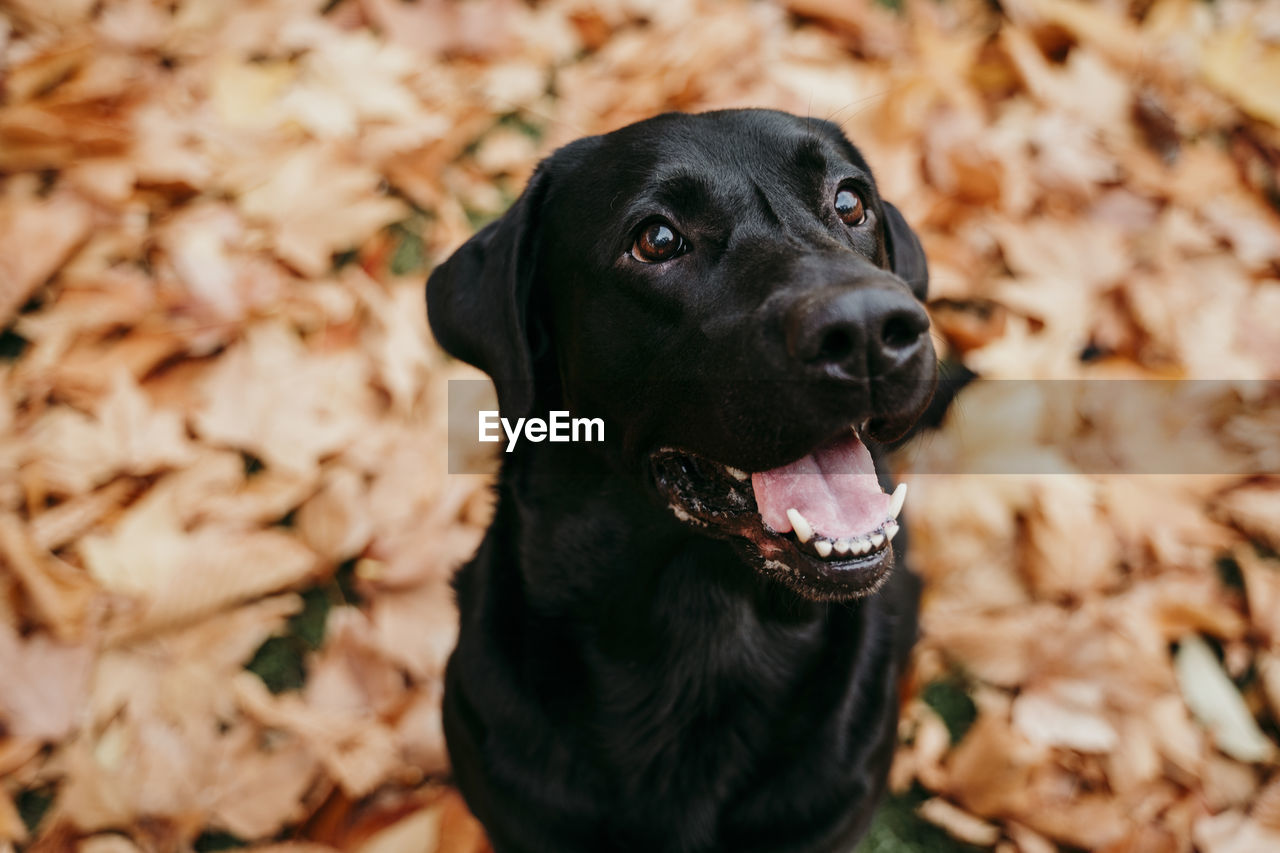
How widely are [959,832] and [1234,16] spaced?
3.33 m

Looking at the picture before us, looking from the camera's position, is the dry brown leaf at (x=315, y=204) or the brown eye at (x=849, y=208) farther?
the dry brown leaf at (x=315, y=204)

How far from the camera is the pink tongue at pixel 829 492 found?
154 centimetres

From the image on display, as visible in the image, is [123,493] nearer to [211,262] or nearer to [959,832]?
[211,262]

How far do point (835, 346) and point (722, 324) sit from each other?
0.27 m

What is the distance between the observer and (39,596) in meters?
2.34

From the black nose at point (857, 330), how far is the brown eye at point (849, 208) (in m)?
0.57

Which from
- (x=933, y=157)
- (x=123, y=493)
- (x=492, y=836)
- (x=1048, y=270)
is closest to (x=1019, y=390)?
(x=1048, y=270)

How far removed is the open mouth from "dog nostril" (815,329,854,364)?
242mm

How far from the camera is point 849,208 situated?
188 centimetres

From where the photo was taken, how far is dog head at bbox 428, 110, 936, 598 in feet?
4.58

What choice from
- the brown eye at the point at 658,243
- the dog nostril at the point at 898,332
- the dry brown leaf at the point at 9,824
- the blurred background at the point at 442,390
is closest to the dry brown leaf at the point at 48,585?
the blurred background at the point at 442,390

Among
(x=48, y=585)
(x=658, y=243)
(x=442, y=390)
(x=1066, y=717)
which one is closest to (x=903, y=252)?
(x=658, y=243)

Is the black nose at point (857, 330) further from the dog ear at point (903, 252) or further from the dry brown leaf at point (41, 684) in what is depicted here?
the dry brown leaf at point (41, 684)

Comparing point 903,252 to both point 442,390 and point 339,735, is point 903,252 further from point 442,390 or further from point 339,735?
point 339,735
